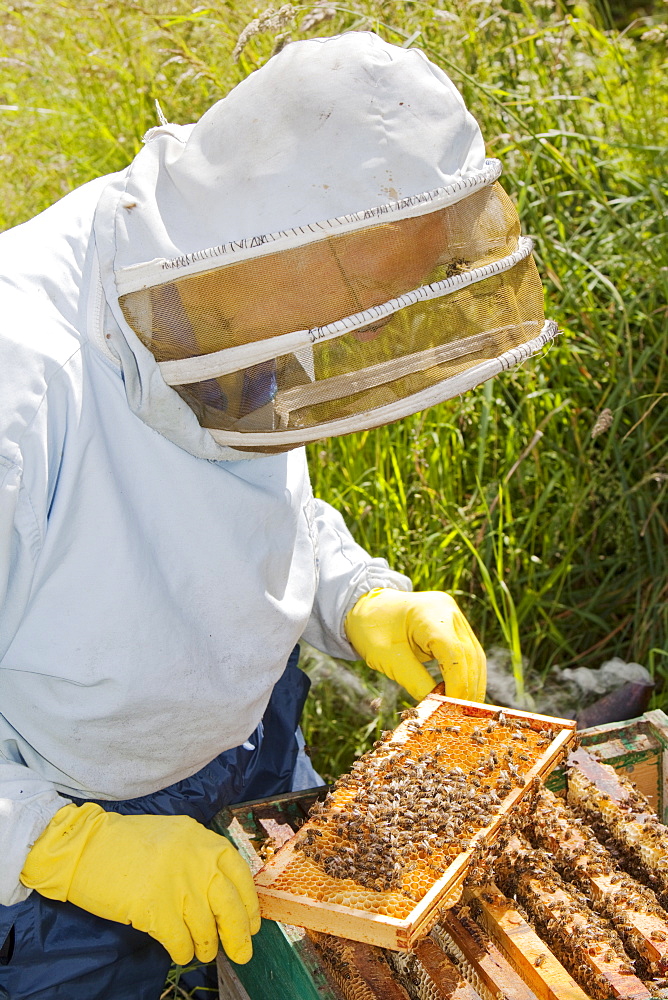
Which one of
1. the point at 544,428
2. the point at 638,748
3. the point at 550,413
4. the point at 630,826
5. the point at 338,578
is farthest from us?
the point at 544,428

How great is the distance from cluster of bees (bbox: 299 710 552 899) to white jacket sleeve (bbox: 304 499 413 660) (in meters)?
0.52

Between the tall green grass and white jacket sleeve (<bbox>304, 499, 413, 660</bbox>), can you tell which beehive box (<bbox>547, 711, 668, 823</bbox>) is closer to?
white jacket sleeve (<bbox>304, 499, 413, 660</bbox>)

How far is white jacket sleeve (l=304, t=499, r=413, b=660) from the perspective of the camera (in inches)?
108

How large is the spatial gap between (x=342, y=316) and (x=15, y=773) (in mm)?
1150

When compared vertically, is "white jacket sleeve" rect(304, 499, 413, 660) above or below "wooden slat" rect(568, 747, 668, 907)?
above

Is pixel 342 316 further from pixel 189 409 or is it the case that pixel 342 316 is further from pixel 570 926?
pixel 570 926

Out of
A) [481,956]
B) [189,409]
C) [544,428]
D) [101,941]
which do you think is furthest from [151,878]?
[544,428]

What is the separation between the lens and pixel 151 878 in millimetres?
1914

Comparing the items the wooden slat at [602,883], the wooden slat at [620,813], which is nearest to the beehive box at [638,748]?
the wooden slat at [620,813]

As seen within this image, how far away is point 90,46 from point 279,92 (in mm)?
3534

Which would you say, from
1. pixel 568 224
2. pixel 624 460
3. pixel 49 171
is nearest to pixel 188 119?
pixel 49 171

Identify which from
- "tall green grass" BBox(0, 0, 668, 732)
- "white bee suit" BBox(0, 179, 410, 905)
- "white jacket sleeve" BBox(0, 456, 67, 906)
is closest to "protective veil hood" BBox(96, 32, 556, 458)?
"white bee suit" BBox(0, 179, 410, 905)

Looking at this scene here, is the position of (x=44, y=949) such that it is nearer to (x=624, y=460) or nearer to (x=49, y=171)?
(x=624, y=460)

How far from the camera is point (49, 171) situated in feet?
14.5
